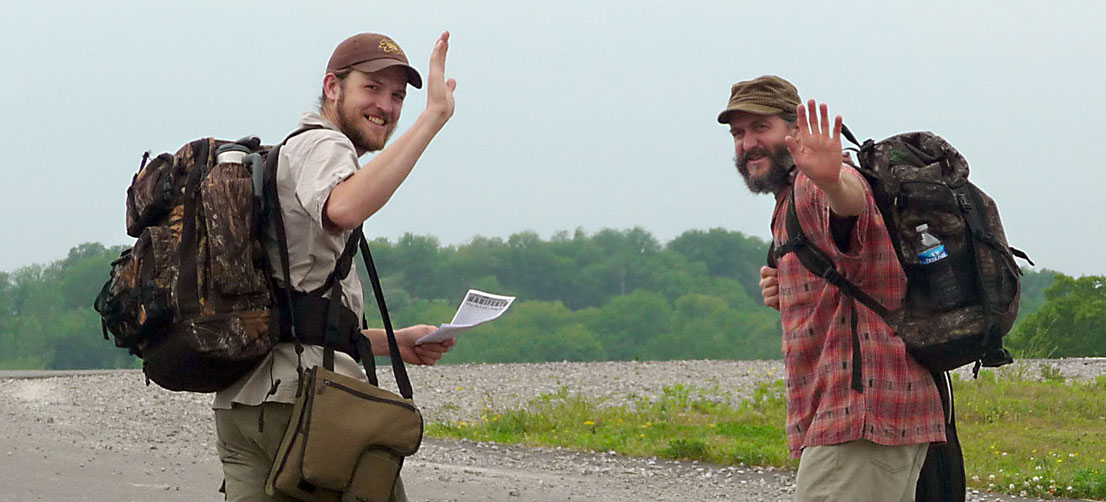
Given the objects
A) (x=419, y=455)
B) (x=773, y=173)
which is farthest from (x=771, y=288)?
(x=419, y=455)

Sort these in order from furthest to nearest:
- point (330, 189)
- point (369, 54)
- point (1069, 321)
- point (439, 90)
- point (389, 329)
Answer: point (1069, 321) → point (389, 329) → point (369, 54) → point (439, 90) → point (330, 189)

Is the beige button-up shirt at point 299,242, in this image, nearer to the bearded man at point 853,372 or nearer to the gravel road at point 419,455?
the bearded man at point 853,372

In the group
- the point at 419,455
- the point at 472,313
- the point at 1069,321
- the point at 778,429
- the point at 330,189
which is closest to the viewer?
the point at 330,189

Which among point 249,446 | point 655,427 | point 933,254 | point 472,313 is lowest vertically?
point 655,427

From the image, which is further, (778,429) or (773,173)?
(778,429)

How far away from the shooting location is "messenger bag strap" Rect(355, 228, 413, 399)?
11.7 feet

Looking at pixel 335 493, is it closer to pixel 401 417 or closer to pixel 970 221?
pixel 401 417

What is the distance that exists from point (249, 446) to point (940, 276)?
86.3 inches

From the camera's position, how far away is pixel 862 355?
402 cm

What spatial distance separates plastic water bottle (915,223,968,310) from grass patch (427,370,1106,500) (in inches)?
229

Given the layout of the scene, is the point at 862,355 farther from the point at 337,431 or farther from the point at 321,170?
the point at 321,170

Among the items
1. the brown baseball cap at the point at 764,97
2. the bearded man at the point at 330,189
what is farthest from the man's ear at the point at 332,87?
the brown baseball cap at the point at 764,97

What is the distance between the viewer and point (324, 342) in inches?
133

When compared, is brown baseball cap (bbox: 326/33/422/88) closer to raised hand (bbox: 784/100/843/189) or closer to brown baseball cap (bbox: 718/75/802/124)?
raised hand (bbox: 784/100/843/189)
